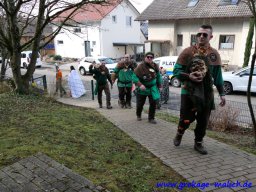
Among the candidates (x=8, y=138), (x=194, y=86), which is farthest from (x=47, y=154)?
(x=194, y=86)

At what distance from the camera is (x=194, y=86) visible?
4180mm

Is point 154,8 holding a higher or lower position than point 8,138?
higher

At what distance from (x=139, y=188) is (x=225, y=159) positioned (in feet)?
5.28

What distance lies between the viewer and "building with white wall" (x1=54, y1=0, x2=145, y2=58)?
35.8 meters

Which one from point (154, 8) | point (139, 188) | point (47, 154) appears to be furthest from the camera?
point (154, 8)

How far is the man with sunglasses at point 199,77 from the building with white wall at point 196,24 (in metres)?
20.6

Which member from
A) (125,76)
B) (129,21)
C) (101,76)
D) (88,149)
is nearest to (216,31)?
(129,21)

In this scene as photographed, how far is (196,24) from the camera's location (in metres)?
26.8

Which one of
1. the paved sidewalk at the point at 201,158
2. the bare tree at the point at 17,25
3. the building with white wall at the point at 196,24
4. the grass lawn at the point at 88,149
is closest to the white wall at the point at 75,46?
the building with white wall at the point at 196,24

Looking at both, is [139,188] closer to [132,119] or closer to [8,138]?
[8,138]

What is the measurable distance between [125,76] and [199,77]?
18.0ft

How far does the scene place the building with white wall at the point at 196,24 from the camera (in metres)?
24.0

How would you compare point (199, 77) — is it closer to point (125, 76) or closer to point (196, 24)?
point (125, 76)

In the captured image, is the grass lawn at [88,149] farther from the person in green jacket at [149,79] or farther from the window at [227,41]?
the window at [227,41]
